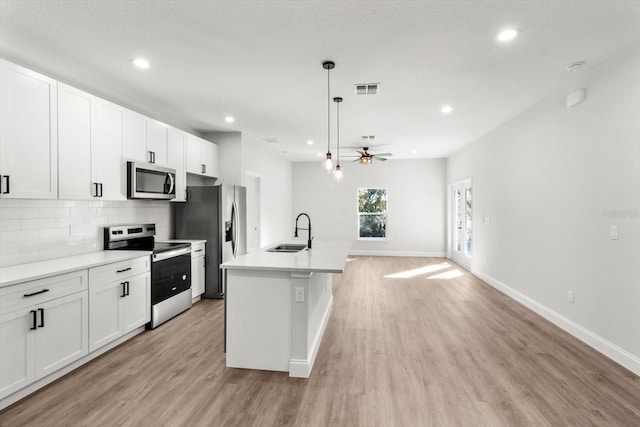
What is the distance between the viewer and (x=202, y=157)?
518 cm

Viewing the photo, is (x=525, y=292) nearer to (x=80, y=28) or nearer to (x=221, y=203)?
(x=221, y=203)

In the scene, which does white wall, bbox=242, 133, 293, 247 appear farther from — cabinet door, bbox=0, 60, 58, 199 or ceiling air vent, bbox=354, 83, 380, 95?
cabinet door, bbox=0, 60, 58, 199

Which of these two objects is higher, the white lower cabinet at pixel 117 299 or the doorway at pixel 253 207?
the doorway at pixel 253 207

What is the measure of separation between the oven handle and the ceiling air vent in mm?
2919

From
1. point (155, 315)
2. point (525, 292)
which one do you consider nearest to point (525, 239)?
point (525, 292)

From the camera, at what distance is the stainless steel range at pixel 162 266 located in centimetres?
371

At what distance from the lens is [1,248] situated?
271cm

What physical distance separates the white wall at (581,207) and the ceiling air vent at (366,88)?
208 centimetres

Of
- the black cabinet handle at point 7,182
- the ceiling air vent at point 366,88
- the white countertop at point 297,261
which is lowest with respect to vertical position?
the white countertop at point 297,261

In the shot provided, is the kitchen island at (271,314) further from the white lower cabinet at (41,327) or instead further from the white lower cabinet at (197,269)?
the white lower cabinet at (197,269)

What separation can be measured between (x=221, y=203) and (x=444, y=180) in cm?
629

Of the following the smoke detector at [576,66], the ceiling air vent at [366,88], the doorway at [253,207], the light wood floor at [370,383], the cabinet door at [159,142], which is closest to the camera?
the light wood floor at [370,383]

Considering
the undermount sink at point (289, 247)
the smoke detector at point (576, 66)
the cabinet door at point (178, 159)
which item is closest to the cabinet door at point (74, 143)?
the cabinet door at point (178, 159)

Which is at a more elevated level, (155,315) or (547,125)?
(547,125)
